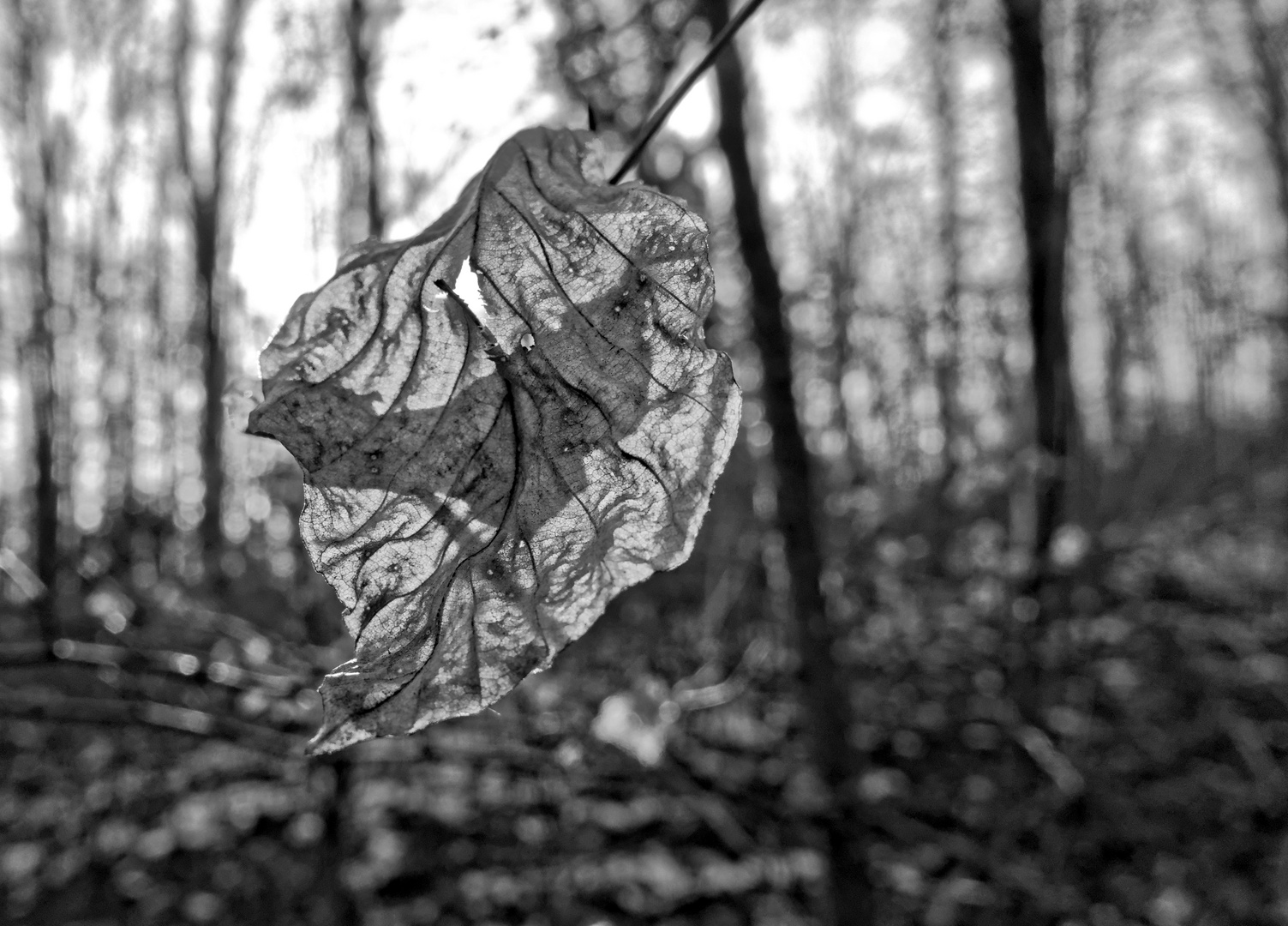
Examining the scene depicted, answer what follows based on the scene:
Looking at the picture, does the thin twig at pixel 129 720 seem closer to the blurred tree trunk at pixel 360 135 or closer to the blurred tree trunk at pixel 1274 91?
the blurred tree trunk at pixel 360 135

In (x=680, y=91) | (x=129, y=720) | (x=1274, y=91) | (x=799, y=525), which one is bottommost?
(x=129, y=720)

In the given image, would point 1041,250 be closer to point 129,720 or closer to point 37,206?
point 129,720

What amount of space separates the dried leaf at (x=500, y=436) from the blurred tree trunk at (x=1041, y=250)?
119 inches

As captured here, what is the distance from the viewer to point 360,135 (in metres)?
2.89

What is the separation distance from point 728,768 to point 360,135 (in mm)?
3265

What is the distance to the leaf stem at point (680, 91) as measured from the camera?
0.64m

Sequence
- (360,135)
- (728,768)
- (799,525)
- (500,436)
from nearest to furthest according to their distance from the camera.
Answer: (500,436) → (799,525) → (360,135) → (728,768)

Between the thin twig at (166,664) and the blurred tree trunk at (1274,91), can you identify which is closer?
the thin twig at (166,664)

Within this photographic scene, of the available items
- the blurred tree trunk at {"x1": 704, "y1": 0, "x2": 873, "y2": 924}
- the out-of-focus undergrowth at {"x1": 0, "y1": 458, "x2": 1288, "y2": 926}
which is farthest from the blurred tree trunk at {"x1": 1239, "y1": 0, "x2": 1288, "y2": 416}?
the blurred tree trunk at {"x1": 704, "y1": 0, "x2": 873, "y2": 924}

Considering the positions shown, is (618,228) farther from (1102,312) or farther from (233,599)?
(1102,312)

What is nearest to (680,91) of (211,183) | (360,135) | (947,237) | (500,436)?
(500,436)

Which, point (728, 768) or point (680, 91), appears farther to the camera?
point (728, 768)

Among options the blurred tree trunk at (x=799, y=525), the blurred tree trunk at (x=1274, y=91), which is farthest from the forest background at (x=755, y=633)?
the blurred tree trunk at (x=1274, y=91)

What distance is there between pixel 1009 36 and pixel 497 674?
3.82 meters
